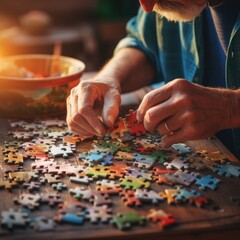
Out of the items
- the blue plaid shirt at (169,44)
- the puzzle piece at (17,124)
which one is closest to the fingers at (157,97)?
the puzzle piece at (17,124)

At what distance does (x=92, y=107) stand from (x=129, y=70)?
58cm

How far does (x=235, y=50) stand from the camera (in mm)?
1874

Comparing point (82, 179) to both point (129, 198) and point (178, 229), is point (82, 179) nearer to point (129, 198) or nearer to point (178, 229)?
point (129, 198)

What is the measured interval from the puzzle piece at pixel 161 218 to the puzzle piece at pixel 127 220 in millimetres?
25

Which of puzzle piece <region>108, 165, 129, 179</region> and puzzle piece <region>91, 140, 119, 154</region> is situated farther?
puzzle piece <region>91, 140, 119, 154</region>

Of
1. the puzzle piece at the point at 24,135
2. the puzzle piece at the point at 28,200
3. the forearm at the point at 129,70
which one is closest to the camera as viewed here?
the puzzle piece at the point at 28,200

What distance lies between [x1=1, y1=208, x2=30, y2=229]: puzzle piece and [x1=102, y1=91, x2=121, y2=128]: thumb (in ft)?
1.70

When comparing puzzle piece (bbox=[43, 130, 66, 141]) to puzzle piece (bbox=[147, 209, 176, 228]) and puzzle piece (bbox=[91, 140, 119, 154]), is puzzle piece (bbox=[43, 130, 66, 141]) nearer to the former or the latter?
puzzle piece (bbox=[91, 140, 119, 154])

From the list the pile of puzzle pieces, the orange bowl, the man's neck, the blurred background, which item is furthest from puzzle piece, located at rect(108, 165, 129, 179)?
the blurred background

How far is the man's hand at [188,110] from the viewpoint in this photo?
1462 mm

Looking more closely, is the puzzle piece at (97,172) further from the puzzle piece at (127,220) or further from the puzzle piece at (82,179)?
the puzzle piece at (127,220)

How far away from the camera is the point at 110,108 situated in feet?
5.52

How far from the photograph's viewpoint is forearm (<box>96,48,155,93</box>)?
2131 millimetres

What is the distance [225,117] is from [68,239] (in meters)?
Answer: 0.66
